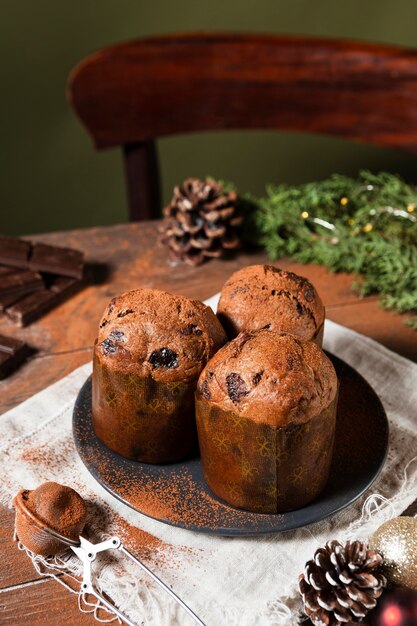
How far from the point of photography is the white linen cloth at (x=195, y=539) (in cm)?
70

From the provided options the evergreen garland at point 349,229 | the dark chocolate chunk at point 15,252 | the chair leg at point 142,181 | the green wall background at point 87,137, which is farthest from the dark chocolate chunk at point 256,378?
the green wall background at point 87,137

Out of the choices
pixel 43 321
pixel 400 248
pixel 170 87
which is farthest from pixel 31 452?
pixel 170 87

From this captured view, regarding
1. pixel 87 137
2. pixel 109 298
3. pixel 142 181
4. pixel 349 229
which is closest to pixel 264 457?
pixel 109 298

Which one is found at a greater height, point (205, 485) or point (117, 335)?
point (117, 335)

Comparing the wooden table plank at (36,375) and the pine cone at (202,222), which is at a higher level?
the pine cone at (202,222)

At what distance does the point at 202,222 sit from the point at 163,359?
57 centimetres

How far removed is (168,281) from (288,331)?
458 mm

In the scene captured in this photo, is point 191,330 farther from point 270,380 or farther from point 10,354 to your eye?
point 10,354

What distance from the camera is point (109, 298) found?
122 cm

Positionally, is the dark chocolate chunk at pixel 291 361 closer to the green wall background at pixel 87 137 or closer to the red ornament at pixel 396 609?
the red ornament at pixel 396 609

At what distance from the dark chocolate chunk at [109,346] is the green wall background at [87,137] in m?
1.43

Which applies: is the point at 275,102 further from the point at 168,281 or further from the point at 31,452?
the point at 31,452

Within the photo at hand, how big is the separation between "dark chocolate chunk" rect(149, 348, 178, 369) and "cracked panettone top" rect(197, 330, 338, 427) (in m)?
0.04

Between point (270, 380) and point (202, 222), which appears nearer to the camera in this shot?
point (270, 380)
